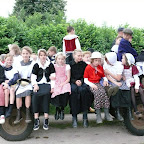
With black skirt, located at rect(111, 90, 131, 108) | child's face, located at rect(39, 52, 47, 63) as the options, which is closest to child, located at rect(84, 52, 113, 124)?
black skirt, located at rect(111, 90, 131, 108)

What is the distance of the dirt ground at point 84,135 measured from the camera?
526 centimetres

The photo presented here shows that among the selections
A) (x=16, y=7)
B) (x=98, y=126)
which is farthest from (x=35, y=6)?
(x=98, y=126)

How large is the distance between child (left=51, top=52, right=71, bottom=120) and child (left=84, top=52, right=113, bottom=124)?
0.42 m

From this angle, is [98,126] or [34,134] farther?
[98,126]

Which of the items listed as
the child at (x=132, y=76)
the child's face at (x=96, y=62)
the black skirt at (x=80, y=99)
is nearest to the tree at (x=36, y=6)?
the child's face at (x=96, y=62)

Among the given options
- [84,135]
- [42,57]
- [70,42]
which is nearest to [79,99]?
[84,135]

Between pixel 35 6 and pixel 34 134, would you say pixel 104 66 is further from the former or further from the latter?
pixel 35 6

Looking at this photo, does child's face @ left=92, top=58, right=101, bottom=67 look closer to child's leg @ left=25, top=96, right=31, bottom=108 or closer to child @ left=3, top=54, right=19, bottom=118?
child's leg @ left=25, top=96, right=31, bottom=108

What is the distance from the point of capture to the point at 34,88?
16.9ft

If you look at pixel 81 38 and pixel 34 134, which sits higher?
pixel 81 38

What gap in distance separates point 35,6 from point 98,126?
2526cm

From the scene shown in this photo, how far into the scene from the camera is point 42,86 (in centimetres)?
527

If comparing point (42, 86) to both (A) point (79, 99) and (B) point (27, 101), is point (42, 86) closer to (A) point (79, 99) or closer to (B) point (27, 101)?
(B) point (27, 101)

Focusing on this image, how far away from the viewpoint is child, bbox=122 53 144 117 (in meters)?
5.29
